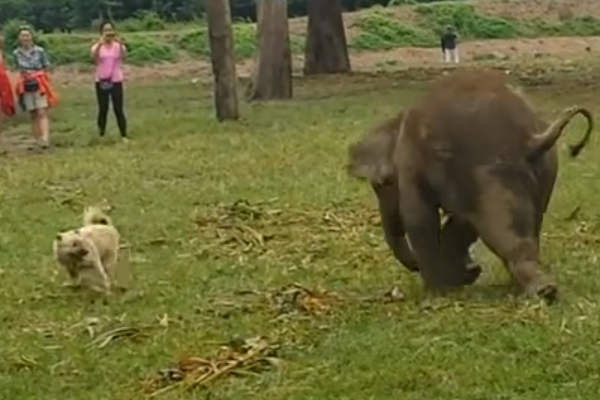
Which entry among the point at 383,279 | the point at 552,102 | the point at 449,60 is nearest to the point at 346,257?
the point at 383,279

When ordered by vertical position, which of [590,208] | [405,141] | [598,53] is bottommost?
[598,53]

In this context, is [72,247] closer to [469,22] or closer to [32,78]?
[32,78]

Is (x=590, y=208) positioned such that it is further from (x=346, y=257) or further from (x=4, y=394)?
(x=4, y=394)

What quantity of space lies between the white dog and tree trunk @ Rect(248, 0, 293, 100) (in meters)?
18.2

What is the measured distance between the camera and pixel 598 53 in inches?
1815

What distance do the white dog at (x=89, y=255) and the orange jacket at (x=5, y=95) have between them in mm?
11211

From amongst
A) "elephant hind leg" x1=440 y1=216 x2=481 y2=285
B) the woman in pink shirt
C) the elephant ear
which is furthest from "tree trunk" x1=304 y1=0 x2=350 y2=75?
"elephant hind leg" x1=440 y1=216 x2=481 y2=285

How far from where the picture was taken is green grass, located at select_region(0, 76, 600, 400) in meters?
7.54

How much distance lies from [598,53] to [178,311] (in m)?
37.6

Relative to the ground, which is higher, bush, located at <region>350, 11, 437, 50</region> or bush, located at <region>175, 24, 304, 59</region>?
bush, located at <region>175, 24, 304, 59</region>

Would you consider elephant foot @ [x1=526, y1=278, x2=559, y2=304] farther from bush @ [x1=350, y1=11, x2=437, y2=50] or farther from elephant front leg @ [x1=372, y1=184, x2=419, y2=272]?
bush @ [x1=350, y1=11, x2=437, y2=50]

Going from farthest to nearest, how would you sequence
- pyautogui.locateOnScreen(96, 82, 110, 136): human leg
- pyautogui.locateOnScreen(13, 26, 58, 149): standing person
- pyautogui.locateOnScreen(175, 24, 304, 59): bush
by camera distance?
1. pyautogui.locateOnScreen(175, 24, 304, 59): bush
2. pyautogui.locateOnScreen(96, 82, 110, 136): human leg
3. pyautogui.locateOnScreen(13, 26, 58, 149): standing person

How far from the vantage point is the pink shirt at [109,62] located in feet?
Answer: 73.6

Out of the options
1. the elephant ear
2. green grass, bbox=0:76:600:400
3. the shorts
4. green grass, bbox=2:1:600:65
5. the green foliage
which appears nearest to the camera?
green grass, bbox=0:76:600:400
